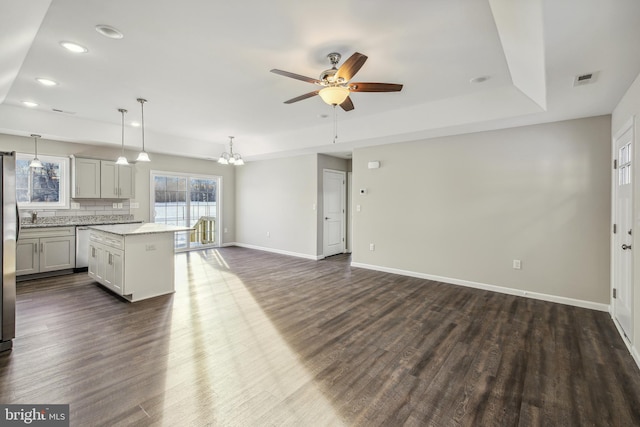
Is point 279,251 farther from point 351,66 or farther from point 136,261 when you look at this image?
point 351,66

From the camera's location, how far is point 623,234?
3070mm

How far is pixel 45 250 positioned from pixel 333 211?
5.51 meters

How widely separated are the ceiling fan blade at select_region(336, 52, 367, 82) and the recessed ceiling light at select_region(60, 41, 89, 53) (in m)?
2.50

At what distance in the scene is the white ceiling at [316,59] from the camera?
2133 mm

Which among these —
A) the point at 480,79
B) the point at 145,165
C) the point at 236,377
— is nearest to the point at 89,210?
the point at 145,165

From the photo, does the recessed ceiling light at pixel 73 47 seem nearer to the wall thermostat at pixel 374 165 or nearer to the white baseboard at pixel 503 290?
the wall thermostat at pixel 374 165

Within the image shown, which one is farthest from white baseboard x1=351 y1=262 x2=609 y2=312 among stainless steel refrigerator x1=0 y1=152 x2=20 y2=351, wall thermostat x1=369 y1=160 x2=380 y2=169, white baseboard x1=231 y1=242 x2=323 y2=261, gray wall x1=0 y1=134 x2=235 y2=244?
stainless steel refrigerator x1=0 y1=152 x2=20 y2=351

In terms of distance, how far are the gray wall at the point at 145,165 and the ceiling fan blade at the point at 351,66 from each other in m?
5.78

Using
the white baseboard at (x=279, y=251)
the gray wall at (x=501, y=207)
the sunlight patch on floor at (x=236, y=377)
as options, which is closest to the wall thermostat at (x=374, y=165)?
the gray wall at (x=501, y=207)

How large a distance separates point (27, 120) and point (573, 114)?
26.2 feet

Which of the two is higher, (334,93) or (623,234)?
(334,93)

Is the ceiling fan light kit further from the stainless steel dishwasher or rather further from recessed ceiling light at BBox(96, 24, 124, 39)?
the stainless steel dishwasher

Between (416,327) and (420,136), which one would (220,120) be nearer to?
(420,136)

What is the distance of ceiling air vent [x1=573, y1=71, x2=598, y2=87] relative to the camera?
2561mm
